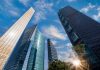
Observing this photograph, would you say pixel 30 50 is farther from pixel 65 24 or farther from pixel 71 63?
pixel 71 63

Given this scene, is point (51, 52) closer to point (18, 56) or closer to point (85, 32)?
point (18, 56)

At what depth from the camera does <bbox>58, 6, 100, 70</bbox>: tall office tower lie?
228 feet

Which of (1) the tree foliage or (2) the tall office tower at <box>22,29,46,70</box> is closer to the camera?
(1) the tree foliage

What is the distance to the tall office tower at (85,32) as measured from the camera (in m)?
69.6

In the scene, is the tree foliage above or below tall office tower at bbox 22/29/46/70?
below

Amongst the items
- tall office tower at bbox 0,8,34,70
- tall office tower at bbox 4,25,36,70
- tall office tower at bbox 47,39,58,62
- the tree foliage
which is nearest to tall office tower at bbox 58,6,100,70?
the tree foliage

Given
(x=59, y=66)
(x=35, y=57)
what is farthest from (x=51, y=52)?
(x=59, y=66)

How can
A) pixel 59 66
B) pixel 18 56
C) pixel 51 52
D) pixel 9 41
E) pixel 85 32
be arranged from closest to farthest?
pixel 59 66 < pixel 85 32 < pixel 9 41 < pixel 51 52 < pixel 18 56

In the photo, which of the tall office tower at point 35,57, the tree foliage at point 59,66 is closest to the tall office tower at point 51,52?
the tall office tower at point 35,57

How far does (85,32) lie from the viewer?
307 feet

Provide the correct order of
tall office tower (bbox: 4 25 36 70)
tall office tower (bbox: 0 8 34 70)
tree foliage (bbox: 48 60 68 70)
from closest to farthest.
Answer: tree foliage (bbox: 48 60 68 70)
tall office tower (bbox: 0 8 34 70)
tall office tower (bbox: 4 25 36 70)

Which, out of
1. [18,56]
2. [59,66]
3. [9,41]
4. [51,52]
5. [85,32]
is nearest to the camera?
[59,66]

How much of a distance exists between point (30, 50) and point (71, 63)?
472 ft

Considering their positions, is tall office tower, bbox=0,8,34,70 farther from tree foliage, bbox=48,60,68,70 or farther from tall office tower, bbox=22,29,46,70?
tree foliage, bbox=48,60,68,70
